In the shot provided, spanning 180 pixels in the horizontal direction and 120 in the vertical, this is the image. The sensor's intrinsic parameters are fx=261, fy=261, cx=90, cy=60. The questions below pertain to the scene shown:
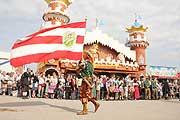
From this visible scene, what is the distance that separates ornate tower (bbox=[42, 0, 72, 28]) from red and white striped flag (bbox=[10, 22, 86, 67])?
65.6 feet

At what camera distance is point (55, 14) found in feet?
94.8

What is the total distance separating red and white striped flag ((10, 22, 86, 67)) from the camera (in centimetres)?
823

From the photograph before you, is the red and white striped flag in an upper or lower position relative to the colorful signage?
lower

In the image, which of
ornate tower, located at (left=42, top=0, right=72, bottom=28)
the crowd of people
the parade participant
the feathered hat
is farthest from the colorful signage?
the parade participant

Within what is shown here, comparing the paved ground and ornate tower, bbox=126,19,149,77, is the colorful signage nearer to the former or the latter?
ornate tower, bbox=126,19,149,77

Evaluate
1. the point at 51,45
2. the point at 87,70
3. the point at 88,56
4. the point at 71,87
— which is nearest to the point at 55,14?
the point at 71,87

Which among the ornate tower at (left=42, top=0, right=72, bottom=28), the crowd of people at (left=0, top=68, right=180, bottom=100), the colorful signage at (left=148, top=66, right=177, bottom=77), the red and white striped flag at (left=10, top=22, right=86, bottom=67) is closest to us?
the red and white striped flag at (left=10, top=22, right=86, bottom=67)

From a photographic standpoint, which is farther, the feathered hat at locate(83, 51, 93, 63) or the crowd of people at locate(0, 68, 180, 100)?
the crowd of people at locate(0, 68, 180, 100)

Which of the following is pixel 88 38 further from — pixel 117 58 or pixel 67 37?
pixel 67 37

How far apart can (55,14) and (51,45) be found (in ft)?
69.2

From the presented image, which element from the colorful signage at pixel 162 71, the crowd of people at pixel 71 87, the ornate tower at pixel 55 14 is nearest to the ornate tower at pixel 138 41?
the colorful signage at pixel 162 71

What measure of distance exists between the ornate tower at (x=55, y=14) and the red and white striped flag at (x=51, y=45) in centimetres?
1999

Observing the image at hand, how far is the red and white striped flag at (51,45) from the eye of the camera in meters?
8.23

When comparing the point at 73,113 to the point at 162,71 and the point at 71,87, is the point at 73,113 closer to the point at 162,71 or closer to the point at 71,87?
the point at 71,87
